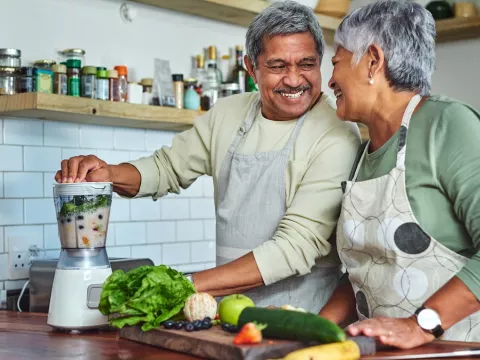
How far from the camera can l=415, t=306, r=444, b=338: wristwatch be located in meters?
1.82

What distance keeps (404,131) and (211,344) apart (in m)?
0.83

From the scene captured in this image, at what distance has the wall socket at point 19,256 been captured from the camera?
333 cm

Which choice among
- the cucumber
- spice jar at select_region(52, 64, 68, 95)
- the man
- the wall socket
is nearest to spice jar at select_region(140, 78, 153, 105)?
spice jar at select_region(52, 64, 68, 95)

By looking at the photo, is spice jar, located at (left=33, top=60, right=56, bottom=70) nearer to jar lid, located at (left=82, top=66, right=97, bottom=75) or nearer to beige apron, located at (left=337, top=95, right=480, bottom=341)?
jar lid, located at (left=82, top=66, right=97, bottom=75)

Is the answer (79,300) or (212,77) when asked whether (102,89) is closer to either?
(212,77)

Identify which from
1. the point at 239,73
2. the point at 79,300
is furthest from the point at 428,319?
the point at 239,73

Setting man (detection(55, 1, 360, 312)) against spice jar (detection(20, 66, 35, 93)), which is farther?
spice jar (detection(20, 66, 35, 93))

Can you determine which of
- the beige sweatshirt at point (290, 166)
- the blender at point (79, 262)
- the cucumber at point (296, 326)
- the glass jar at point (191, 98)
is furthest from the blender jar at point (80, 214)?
the glass jar at point (191, 98)

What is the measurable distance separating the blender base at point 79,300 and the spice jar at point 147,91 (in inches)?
62.9

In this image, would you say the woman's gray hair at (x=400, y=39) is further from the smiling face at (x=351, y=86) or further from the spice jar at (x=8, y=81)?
the spice jar at (x=8, y=81)

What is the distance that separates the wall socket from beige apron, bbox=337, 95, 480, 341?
1673mm

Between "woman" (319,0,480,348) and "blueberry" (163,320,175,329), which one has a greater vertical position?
"woman" (319,0,480,348)

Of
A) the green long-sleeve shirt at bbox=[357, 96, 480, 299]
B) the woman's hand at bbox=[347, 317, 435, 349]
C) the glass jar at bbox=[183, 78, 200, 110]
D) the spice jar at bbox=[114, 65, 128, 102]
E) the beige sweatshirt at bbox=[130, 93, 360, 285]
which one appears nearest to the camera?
the woman's hand at bbox=[347, 317, 435, 349]

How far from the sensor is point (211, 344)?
170 cm
